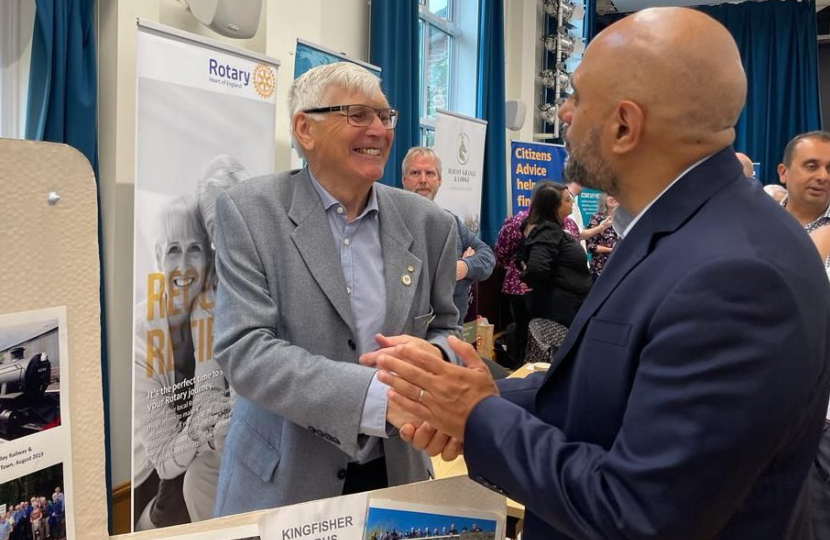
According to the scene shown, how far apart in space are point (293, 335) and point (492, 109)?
17.1 feet

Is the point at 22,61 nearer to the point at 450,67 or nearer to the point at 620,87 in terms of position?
the point at 620,87

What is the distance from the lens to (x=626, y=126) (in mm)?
837

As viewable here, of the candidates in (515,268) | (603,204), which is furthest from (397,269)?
(603,204)

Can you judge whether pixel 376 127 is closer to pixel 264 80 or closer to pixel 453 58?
pixel 264 80

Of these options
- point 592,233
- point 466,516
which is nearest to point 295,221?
point 466,516

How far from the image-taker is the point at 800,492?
31.5 inches

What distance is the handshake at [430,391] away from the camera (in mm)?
884

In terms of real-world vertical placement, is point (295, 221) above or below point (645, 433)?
above

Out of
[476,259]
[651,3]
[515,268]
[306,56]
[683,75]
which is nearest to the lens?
[683,75]

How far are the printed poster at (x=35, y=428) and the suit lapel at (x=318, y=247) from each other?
1.90 ft

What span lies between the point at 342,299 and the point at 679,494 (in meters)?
0.72

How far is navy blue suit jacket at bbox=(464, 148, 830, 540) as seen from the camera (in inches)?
26.0

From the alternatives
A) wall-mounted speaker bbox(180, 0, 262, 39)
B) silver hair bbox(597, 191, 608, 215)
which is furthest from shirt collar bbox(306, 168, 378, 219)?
silver hair bbox(597, 191, 608, 215)

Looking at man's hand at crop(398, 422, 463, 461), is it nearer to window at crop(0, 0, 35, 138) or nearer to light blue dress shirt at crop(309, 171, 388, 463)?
light blue dress shirt at crop(309, 171, 388, 463)
